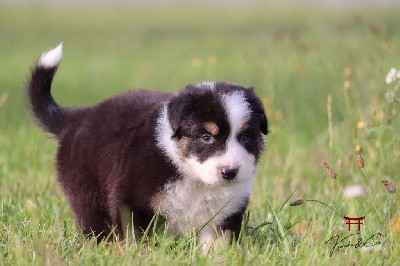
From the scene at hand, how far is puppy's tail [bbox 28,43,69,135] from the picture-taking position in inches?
218

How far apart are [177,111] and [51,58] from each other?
Result: 126 centimetres

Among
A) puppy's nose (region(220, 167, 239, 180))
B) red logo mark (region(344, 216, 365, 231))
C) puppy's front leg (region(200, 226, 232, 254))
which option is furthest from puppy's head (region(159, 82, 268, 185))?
red logo mark (region(344, 216, 365, 231))

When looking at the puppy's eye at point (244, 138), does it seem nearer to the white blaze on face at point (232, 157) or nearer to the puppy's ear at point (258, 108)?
the white blaze on face at point (232, 157)

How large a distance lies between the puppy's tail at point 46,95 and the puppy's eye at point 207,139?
132 cm

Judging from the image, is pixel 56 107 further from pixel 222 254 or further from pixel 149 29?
pixel 149 29

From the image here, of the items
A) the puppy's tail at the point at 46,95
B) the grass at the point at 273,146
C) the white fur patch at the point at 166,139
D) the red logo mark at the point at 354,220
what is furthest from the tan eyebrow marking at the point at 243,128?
the puppy's tail at the point at 46,95

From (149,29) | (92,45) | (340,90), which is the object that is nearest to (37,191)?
(340,90)

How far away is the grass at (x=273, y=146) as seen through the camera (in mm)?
4387

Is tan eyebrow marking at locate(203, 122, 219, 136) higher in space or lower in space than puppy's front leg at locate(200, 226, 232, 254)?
higher

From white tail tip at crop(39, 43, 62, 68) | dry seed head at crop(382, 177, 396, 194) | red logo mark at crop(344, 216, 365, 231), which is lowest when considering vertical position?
red logo mark at crop(344, 216, 365, 231)

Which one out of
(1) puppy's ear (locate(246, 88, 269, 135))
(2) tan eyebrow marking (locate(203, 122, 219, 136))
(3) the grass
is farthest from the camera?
(1) puppy's ear (locate(246, 88, 269, 135))

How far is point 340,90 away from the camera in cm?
820

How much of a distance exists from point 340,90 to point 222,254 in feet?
13.5

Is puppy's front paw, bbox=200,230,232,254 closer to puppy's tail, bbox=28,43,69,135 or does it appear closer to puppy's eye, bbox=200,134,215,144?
puppy's eye, bbox=200,134,215,144
